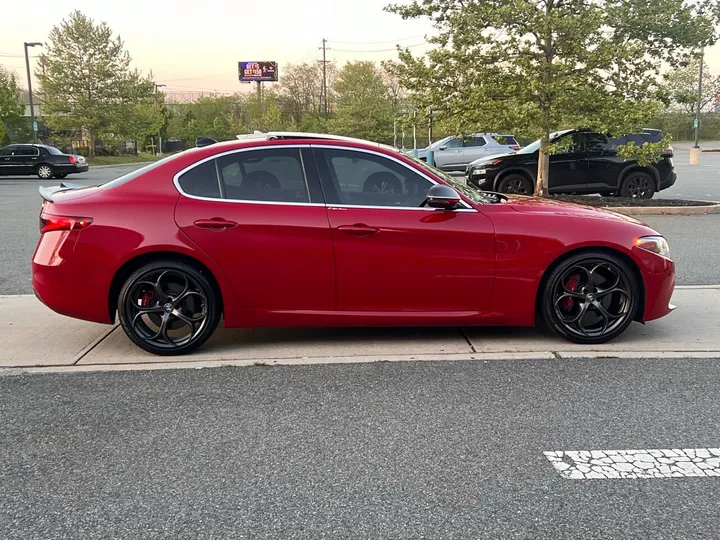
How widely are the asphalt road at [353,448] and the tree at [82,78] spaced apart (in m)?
44.2

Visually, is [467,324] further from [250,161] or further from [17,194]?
[17,194]

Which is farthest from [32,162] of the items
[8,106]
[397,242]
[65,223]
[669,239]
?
[397,242]

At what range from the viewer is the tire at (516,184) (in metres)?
14.6

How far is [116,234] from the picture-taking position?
4.60 meters

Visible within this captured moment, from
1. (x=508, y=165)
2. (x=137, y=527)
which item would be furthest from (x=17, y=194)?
(x=137, y=527)

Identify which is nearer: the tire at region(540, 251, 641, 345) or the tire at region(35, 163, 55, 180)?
the tire at region(540, 251, 641, 345)

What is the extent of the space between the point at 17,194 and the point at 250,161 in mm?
17304

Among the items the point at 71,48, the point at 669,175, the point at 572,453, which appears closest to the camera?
the point at 572,453

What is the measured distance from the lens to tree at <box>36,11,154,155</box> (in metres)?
42.8

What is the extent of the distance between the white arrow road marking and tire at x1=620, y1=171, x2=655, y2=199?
1201cm

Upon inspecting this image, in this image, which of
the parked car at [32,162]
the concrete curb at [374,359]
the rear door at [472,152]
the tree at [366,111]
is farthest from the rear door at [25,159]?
the concrete curb at [374,359]

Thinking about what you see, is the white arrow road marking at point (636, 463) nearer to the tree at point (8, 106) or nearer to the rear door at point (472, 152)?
the rear door at point (472, 152)

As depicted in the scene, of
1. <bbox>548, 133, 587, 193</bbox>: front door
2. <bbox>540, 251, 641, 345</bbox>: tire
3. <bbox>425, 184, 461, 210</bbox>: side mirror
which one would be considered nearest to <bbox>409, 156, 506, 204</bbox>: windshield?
<bbox>425, 184, 461, 210</bbox>: side mirror

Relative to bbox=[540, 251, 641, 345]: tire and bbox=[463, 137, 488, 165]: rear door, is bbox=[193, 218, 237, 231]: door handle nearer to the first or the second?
bbox=[540, 251, 641, 345]: tire
